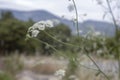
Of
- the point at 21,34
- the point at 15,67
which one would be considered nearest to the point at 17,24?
the point at 21,34

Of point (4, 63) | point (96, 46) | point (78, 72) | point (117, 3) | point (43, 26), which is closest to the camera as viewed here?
point (43, 26)

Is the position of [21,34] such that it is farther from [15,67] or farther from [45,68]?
[15,67]

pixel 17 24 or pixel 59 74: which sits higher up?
pixel 17 24

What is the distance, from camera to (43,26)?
3480mm

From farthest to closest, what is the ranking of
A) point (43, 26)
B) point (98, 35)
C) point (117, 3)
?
point (98, 35) < point (117, 3) < point (43, 26)

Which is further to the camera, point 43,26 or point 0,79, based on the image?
point 0,79

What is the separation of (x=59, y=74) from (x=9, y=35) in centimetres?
2881

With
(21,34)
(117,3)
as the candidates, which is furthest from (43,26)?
(21,34)

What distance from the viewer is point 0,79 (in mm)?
10836

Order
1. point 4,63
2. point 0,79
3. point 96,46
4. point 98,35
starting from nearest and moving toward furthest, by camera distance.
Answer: point 98,35 < point 96,46 < point 0,79 < point 4,63

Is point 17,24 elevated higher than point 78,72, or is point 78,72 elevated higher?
point 17,24

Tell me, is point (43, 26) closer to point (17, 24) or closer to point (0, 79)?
point (0, 79)

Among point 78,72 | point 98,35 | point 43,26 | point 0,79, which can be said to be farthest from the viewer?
point 0,79

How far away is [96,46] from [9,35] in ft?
80.1
